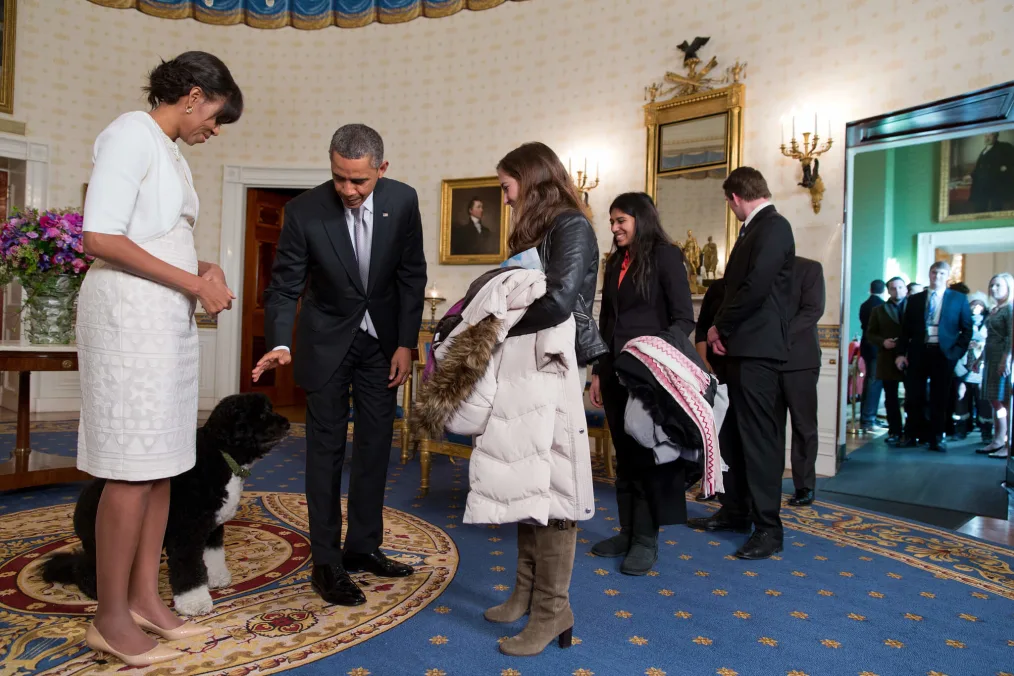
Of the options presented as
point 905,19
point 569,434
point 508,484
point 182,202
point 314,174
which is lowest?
point 508,484

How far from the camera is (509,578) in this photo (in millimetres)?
2855

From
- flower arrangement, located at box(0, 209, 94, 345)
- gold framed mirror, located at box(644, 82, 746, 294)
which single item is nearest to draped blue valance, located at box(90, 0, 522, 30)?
gold framed mirror, located at box(644, 82, 746, 294)

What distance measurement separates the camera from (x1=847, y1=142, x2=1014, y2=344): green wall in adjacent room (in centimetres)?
619

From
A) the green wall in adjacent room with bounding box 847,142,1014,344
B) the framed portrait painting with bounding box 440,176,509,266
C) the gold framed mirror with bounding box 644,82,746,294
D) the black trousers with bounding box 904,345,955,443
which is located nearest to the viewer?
the gold framed mirror with bounding box 644,82,746,294

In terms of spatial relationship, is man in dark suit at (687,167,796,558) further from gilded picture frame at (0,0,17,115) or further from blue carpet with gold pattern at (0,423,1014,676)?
gilded picture frame at (0,0,17,115)

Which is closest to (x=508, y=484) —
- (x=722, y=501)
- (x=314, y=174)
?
(x=722, y=501)

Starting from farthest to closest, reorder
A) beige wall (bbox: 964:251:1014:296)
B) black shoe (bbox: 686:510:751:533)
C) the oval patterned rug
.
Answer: beige wall (bbox: 964:251:1014:296)
black shoe (bbox: 686:510:751:533)
the oval patterned rug

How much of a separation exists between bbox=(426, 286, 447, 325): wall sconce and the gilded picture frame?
486 cm

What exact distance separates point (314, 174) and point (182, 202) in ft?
21.1

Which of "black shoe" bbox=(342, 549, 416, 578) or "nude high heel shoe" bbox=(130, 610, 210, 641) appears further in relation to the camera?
"black shoe" bbox=(342, 549, 416, 578)

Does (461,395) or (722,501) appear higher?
(461,395)

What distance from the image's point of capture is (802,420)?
4.42 m

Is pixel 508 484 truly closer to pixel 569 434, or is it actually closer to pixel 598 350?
pixel 569 434

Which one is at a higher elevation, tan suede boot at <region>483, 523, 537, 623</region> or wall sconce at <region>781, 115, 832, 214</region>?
wall sconce at <region>781, 115, 832, 214</region>
